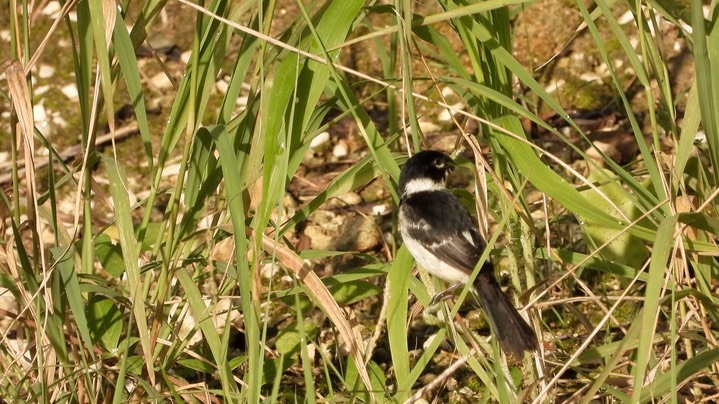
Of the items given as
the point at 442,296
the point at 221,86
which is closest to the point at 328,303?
the point at 442,296

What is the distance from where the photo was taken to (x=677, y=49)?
541 cm

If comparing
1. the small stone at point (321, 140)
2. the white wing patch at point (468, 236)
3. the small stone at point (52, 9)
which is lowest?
the small stone at point (321, 140)

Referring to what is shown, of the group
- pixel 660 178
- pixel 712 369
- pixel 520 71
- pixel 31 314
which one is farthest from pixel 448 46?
pixel 31 314

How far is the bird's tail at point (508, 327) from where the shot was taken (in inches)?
111

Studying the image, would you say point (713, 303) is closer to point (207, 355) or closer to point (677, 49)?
point (207, 355)

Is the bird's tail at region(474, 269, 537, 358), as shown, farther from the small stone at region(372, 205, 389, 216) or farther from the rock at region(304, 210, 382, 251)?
the small stone at region(372, 205, 389, 216)

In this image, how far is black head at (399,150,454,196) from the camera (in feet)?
10.9

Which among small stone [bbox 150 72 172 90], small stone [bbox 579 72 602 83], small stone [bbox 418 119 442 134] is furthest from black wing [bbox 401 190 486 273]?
small stone [bbox 150 72 172 90]

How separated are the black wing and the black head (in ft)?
0.15

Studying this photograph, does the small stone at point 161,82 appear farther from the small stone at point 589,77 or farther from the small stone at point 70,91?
the small stone at point 589,77

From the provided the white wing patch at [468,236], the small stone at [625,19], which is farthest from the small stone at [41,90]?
the small stone at [625,19]

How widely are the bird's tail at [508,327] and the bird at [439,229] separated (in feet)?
0.04

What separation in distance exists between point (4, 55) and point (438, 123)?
2594mm

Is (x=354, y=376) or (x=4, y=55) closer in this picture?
(x=354, y=376)
